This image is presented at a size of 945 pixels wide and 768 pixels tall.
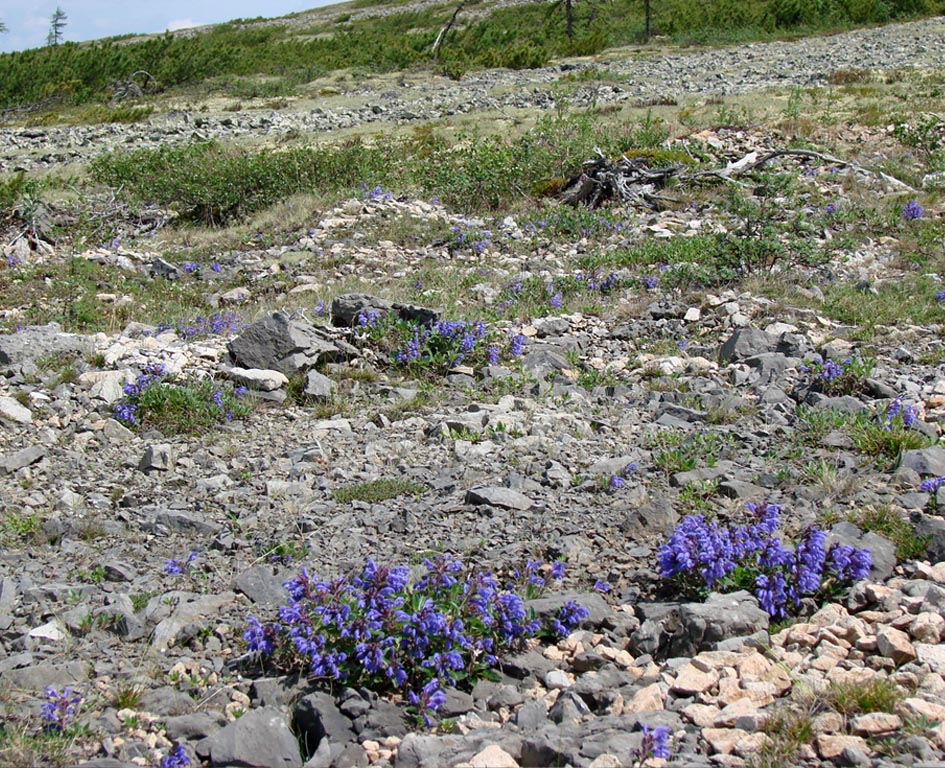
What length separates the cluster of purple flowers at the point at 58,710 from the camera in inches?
113

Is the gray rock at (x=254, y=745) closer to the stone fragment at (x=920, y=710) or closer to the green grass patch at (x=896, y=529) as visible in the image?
the stone fragment at (x=920, y=710)

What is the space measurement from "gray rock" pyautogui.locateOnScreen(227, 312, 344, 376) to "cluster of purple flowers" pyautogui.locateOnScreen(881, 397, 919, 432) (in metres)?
3.77

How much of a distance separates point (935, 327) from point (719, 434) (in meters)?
2.77

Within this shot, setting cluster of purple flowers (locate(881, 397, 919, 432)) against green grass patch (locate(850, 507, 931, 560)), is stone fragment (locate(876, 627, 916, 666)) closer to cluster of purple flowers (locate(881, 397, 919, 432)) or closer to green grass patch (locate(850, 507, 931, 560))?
green grass patch (locate(850, 507, 931, 560))

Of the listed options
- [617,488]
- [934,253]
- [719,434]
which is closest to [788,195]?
[934,253]

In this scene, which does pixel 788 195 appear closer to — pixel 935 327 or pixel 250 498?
pixel 935 327

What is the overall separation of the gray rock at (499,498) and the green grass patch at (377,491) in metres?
0.35

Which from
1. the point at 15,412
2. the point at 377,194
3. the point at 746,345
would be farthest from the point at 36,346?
the point at 377,194

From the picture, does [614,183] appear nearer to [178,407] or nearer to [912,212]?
[912,212]

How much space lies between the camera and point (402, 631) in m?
3.08

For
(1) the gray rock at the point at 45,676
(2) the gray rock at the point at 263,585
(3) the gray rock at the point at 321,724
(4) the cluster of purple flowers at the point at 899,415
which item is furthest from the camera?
(4) the cluster of purple flowers at the point at 899,415

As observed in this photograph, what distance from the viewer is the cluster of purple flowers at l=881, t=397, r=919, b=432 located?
4.86m

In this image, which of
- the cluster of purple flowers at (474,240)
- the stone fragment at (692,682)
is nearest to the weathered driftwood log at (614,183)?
the cluster of purple flowers at (474,240)

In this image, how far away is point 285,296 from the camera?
8.93 m
